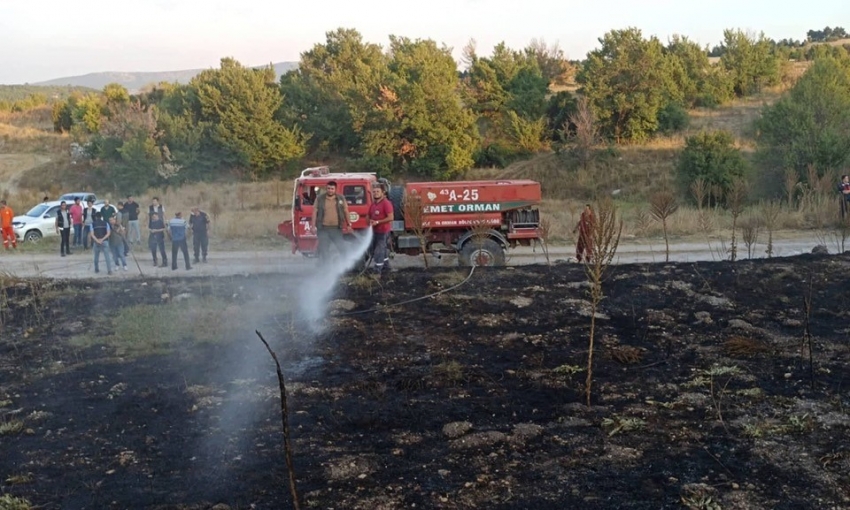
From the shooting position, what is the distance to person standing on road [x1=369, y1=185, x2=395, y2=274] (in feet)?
44.7

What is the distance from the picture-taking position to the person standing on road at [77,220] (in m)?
21.1

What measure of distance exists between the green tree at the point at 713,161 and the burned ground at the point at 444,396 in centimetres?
1902

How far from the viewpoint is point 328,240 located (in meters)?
13.5

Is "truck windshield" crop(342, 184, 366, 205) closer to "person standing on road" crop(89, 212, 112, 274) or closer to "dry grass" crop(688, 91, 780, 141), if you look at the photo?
"person standing on road" crop(89, 212, 112, 274)

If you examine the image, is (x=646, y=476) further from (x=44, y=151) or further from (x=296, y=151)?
→ (x=44, y=151)

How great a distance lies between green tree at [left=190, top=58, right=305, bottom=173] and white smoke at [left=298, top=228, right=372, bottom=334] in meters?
32.7

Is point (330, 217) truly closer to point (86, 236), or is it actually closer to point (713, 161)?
point (86, 236)

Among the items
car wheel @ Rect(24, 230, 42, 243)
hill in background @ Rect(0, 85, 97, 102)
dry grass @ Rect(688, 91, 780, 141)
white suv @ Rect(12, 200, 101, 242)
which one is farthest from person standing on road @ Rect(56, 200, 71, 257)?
hill in background @ Rect(0, 85, 97, 102)

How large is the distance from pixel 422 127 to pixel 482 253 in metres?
28.8

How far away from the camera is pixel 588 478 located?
231 inches

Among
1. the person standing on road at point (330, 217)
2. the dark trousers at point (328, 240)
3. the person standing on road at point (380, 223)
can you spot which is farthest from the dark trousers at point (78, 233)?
the person standing on road at point (380, 223)

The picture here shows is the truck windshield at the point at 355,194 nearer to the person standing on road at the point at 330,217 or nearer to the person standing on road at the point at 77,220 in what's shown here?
the person standing on road at the point at 330,217

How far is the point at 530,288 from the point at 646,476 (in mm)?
6595

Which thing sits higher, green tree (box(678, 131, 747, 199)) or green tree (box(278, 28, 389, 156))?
green tree (box(278, 28, 389, 156))
